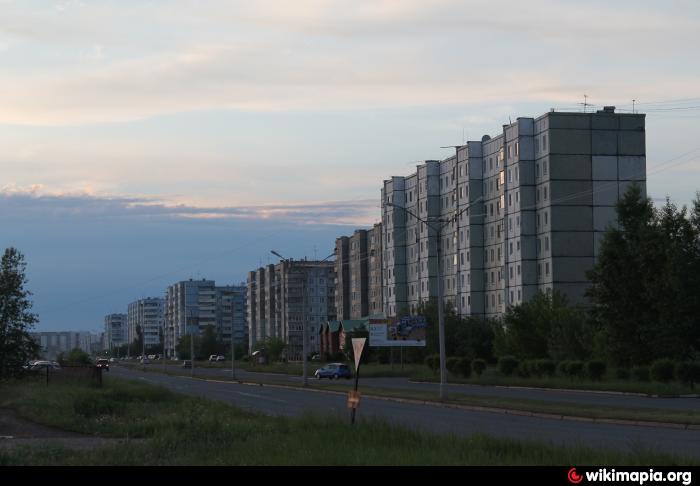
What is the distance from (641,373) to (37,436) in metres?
38.2

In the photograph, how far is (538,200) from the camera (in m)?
107

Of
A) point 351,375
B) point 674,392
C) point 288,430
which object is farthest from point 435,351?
point 288,430

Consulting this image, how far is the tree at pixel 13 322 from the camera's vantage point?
4619 centimetres

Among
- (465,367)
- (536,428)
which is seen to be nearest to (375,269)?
(465,367)

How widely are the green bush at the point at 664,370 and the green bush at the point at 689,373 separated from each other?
67.4 inches

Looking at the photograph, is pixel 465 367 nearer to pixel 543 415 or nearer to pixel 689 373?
A: pixel 689 373

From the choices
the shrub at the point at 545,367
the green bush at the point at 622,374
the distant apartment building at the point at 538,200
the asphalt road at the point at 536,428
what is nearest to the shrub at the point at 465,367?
the shrub at the point at 545,367

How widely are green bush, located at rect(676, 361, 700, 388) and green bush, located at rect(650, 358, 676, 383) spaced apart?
1712mm

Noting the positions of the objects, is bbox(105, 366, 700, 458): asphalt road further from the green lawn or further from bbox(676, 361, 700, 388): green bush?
bbox(676, 361, 700, 388): green bush

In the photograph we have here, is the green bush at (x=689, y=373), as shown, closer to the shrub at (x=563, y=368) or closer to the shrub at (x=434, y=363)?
the shrub at (x=563, y=368)

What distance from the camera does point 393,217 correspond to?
459 ft

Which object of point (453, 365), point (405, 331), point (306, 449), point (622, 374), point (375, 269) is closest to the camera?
point (306, 449)

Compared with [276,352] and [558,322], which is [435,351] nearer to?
[558,322]

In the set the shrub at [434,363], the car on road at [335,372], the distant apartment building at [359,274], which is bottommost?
the car on road at [335,372]
